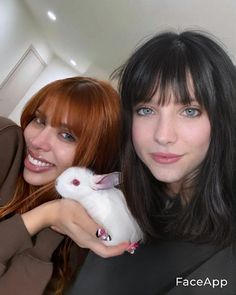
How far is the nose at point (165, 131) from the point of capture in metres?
0.67

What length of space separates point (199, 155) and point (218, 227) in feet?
0.53

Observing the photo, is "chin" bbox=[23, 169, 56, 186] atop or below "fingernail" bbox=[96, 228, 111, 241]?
below

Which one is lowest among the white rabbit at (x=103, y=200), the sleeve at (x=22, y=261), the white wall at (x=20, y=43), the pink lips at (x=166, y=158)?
the sleeve at (x=22, y=261)

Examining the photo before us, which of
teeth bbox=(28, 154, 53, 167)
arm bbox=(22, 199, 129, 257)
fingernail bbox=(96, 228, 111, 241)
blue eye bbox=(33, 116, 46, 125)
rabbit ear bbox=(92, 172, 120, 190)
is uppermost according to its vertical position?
blue eye bbox=(33, 116, 46, 125)

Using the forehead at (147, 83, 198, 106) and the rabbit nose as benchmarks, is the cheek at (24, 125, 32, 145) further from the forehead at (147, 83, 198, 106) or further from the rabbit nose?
the forehead at (147, 83, 198, 106)

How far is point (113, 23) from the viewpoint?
2.37 m

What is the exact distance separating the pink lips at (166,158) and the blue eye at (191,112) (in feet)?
0.31

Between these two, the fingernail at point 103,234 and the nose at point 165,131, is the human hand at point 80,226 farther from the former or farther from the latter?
the nose at point 165,131

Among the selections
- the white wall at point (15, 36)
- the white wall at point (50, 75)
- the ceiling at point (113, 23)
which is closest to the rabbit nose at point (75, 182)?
the ceiling at point (113, 23)

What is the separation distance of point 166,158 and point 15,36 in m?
2.84

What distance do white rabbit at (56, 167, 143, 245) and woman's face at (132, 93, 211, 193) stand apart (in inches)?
4.6

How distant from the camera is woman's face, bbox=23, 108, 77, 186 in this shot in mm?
900

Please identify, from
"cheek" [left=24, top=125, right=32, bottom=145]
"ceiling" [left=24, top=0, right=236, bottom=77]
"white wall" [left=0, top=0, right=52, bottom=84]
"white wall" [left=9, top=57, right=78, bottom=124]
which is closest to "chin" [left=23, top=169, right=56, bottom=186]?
"cheek" [left=24, top=125, right=32, bottom=145]

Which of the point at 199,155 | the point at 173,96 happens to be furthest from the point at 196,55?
the point at 199,155
